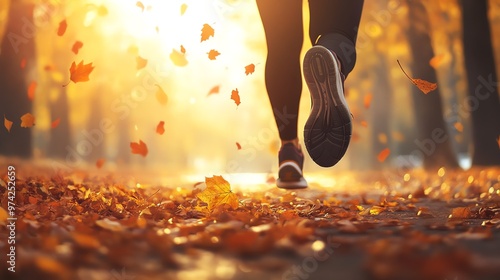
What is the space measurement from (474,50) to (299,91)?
7.53 metres

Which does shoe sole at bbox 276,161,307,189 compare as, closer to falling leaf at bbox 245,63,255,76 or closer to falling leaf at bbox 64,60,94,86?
falling leaf at bbox 245,63,255,76

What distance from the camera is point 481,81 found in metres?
10.4

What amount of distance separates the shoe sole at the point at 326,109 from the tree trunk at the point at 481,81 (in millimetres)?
7910

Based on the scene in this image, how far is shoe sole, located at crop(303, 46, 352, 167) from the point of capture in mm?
3107

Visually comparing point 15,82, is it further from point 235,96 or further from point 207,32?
point 235,96

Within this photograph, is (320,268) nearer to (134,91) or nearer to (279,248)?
(279,248)

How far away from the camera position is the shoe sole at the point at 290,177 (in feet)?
12.6

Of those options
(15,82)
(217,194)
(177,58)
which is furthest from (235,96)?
(15,82)

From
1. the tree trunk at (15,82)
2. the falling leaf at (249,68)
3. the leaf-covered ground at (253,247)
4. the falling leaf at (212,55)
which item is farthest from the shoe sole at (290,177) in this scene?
the tree trunk at (15,82)

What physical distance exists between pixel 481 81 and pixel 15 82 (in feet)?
30.8

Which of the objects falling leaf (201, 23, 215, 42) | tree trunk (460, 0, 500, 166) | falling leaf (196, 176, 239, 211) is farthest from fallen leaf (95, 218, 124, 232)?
tree trunk (460, 0, 500, 166)

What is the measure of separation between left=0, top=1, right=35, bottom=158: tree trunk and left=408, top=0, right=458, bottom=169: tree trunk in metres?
7.66

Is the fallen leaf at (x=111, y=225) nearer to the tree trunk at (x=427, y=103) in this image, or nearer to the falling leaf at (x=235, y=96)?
the falling leaf at (x=235, y=96)

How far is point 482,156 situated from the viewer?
1061 centimetres
